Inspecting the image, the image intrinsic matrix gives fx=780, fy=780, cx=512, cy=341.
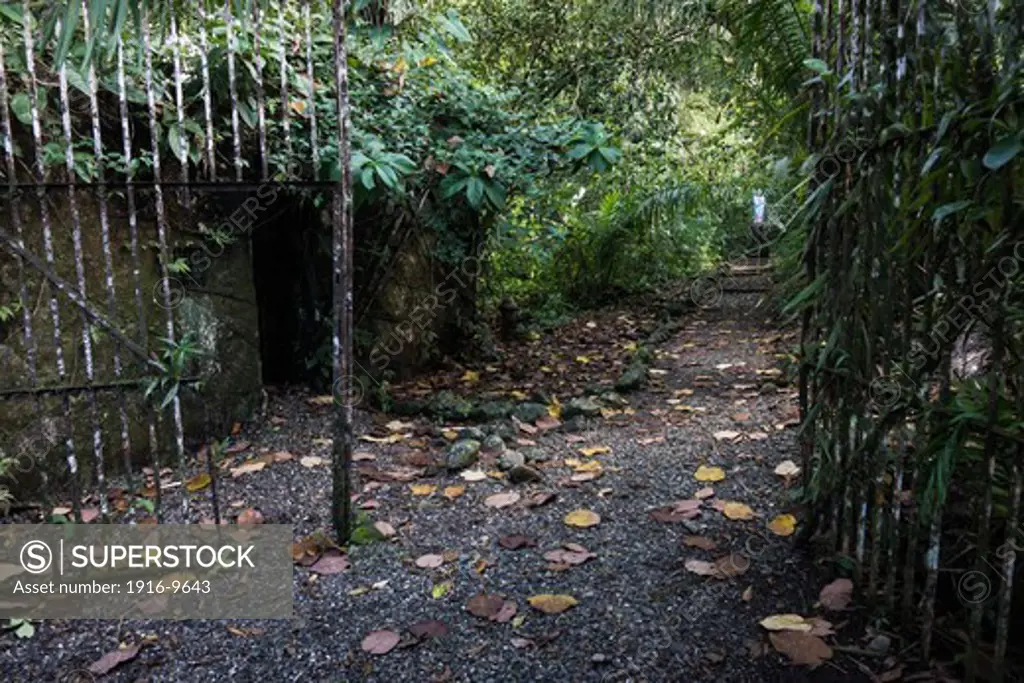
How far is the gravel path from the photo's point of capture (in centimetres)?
198

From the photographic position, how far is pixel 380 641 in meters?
2.11

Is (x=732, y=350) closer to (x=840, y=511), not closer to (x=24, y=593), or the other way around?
(x=840, y=511)

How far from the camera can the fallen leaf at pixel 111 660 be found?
205 cm

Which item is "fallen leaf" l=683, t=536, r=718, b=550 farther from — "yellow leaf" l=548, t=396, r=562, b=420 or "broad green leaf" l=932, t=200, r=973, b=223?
"yellow leaf" l=548, t=396, r=562, b=420

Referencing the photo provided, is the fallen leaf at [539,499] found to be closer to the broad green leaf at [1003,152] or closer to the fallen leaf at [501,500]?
the fallen leaf at [501,500]

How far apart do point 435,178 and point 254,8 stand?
4.69 feet

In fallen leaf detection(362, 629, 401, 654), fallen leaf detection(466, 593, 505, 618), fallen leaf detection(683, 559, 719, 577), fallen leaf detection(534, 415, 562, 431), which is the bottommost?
fallen leaf detection(362, 629, 401, 654)

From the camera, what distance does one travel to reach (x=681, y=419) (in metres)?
3.91

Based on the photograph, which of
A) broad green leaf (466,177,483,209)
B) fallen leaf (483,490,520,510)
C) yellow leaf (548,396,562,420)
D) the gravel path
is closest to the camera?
the gravel path

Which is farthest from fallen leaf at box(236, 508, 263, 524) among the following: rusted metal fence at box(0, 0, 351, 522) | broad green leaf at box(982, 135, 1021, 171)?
broad green leaf at box(982, 135, 1021, 171)

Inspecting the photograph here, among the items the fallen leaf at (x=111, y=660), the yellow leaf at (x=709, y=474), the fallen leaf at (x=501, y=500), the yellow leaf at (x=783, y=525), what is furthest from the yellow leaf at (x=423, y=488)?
the yellow leaf at (x=783, y=525)

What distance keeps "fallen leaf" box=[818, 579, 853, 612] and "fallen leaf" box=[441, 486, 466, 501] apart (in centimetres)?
139

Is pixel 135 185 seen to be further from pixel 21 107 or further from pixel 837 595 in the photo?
pixel 837 595

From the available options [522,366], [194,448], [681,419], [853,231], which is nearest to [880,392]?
[853,231]
